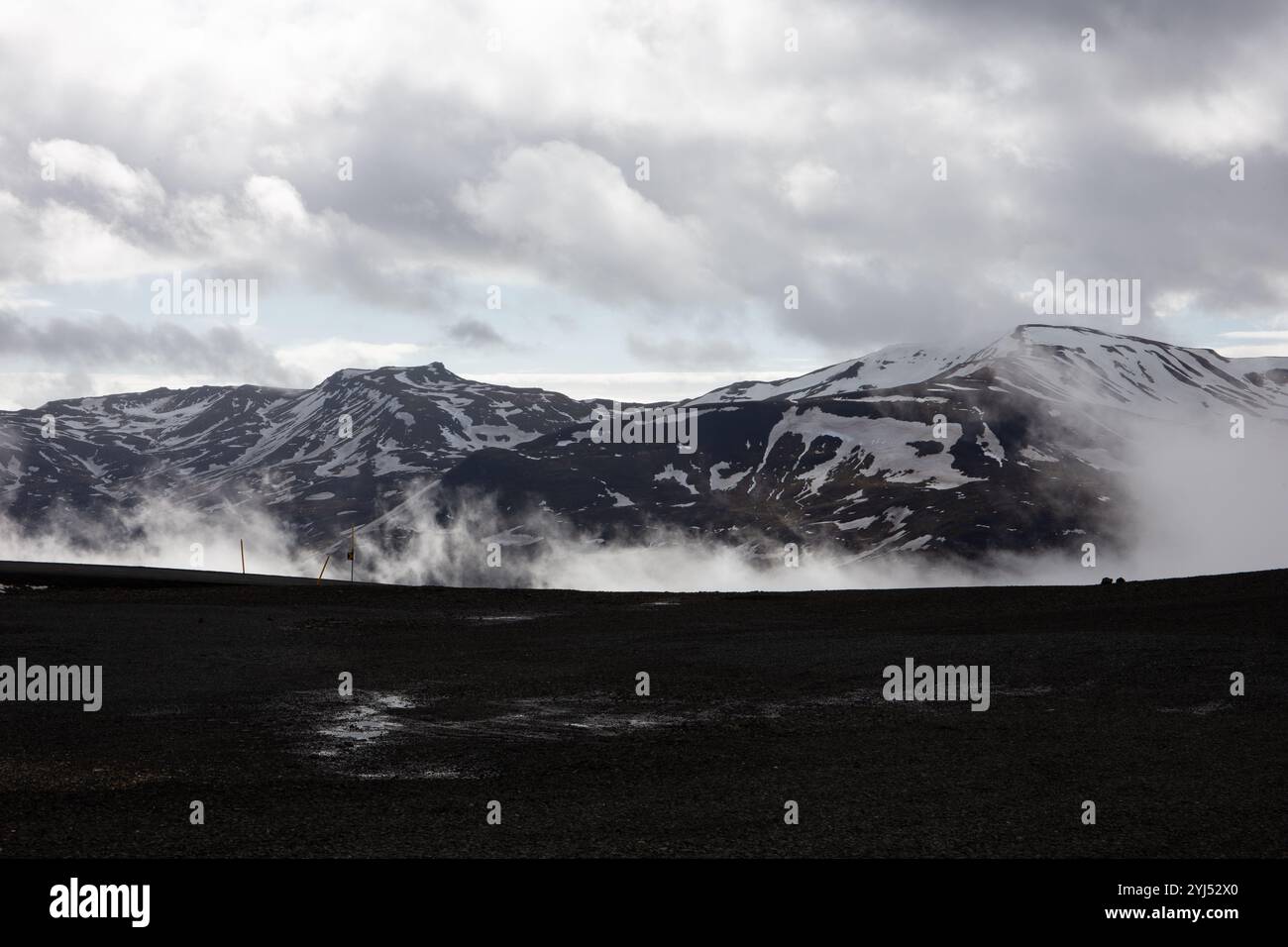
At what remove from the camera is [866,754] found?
61.1 feet

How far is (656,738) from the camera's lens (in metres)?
20.0

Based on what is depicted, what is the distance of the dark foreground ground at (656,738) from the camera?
13555 mm

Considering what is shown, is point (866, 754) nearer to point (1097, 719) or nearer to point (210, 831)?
point (1097, 719)

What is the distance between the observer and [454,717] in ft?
71.8

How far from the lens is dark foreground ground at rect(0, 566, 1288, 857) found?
534 inches

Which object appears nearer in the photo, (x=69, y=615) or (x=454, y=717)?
(x=454, y=717)

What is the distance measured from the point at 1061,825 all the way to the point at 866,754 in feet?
Answer: 15.7
